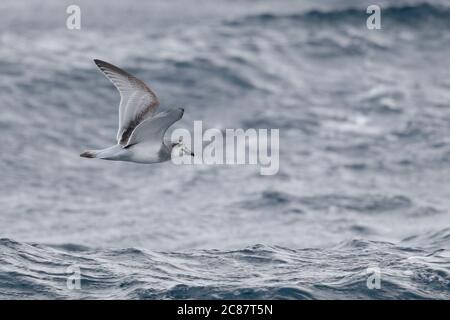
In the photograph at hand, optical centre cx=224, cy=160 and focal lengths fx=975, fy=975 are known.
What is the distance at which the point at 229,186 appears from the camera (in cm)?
2766

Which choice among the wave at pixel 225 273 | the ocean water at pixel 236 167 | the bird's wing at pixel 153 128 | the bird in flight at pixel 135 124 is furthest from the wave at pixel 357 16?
the bird's wing at pixel 153 128

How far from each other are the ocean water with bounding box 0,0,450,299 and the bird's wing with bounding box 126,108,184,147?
2392 millimetres

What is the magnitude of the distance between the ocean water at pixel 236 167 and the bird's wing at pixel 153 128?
239 cm

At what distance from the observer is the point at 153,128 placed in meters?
16.0

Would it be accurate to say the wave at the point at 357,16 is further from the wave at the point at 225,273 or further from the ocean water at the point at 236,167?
the wave at the point at 225,273

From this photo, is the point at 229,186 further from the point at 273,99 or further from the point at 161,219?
the point at 273,99

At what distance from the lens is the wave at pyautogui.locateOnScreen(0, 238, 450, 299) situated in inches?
620

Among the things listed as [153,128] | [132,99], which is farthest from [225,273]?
[132,99]

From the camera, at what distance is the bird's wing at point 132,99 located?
632 inches

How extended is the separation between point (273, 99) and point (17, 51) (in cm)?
933

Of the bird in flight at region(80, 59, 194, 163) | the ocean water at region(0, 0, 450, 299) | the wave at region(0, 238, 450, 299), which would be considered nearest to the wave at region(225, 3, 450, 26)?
the ocean water at region(0, 0, 450, 299)

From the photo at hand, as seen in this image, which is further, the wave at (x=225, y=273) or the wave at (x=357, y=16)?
the wave at (x=357, y=16)

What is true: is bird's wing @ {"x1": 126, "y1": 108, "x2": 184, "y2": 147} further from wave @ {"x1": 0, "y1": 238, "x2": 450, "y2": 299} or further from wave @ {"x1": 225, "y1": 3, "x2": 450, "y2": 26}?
wave @ {"x1": 225, "y1": 3, "x2": 450, "y2": 26}

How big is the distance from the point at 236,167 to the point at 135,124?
12536 mm
